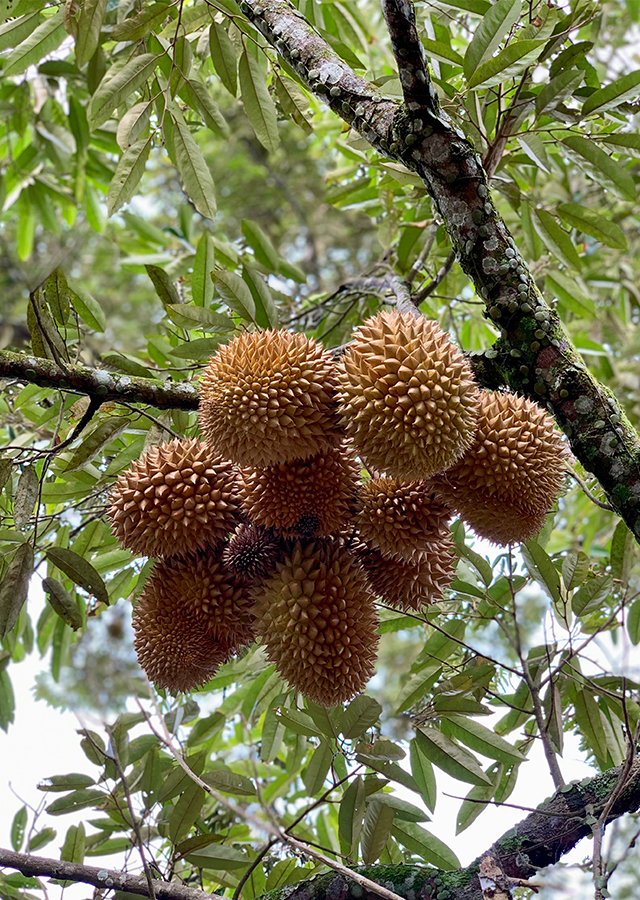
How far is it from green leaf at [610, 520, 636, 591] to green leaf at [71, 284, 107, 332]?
4.25ft

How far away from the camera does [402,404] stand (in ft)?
3.88

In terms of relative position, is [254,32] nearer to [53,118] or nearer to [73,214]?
[53,118]

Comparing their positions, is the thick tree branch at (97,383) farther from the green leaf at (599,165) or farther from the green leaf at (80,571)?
the green leaf at (599,165)

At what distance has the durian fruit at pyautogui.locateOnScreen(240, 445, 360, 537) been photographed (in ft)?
4.31

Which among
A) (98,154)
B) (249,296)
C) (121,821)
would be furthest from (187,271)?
(121,821)

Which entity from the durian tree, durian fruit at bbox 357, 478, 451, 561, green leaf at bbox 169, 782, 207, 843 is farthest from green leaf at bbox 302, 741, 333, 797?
durian fruit at bbox 357, 478, 451, 561

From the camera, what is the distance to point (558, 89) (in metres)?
1.62

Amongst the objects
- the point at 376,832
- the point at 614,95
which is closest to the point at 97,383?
the point at 376,832

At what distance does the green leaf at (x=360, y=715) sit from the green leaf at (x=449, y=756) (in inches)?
7.8

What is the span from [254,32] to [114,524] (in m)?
1.24

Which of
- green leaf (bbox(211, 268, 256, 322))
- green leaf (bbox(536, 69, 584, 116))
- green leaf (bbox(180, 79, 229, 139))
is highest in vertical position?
green leaf (bbox(180, 79, 229, 139))

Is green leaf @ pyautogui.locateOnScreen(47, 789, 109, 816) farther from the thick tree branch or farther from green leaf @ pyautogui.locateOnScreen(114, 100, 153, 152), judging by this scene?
green leaf @ pyautogui.locateOnScreen(114, 100, 153, 152)

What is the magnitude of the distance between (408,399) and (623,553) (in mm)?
813

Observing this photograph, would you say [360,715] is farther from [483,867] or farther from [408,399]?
[408,399]
